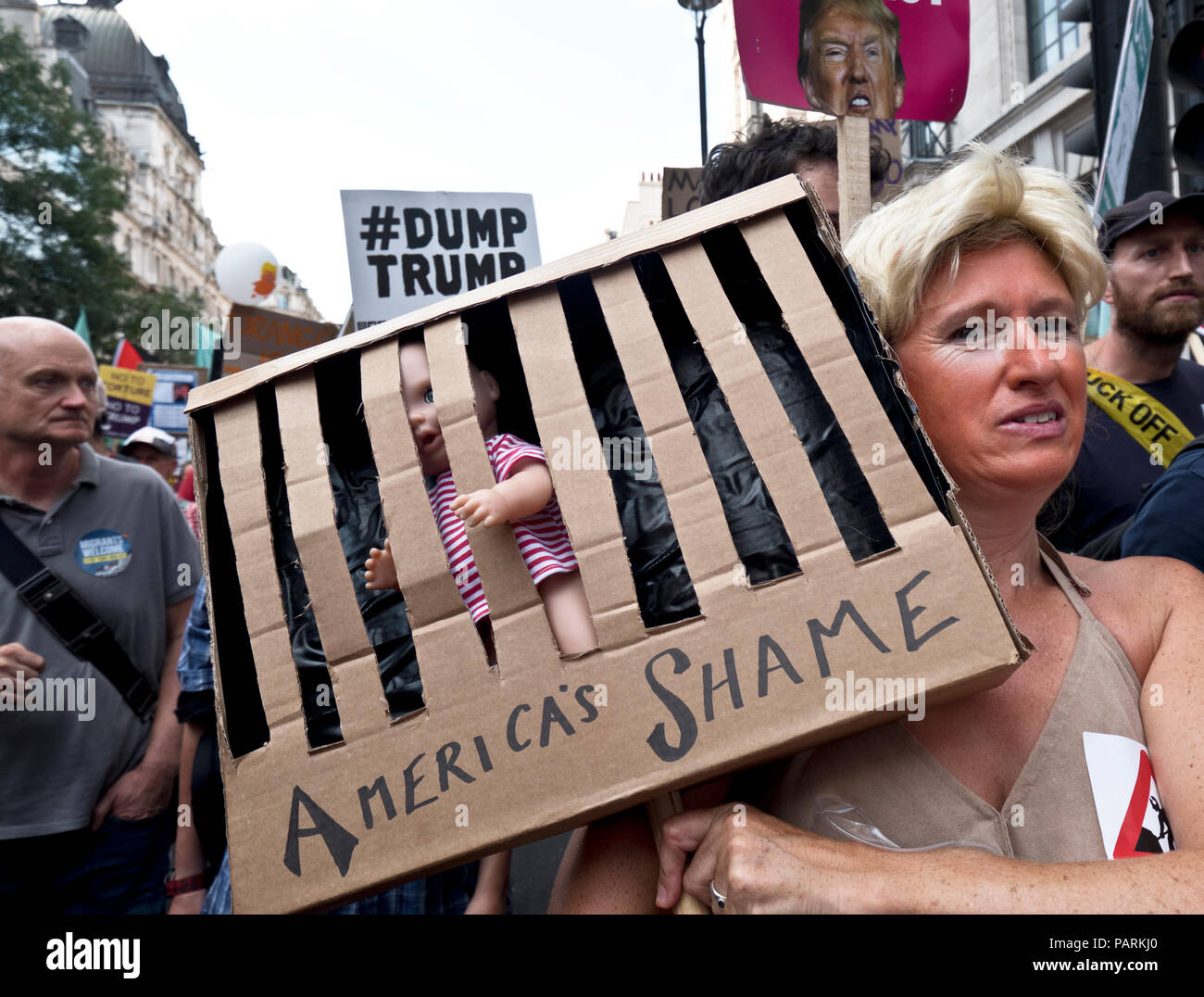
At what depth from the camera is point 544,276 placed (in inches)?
61.3

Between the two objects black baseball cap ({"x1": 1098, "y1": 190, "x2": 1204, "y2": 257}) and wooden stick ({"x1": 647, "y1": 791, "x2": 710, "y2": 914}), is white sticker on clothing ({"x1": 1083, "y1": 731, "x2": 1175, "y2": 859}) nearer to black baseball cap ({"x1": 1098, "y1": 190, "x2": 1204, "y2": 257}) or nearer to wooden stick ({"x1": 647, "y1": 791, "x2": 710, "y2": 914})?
wooden stick ({"x1": 647, "y1": 791, "x2": 710, "y2": 914})

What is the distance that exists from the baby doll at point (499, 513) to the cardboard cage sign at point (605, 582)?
51mm

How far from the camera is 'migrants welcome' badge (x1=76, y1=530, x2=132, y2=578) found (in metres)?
3.37

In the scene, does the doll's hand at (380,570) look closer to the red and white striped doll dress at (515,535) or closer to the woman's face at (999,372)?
the red and white striped doll dress at (515,535)

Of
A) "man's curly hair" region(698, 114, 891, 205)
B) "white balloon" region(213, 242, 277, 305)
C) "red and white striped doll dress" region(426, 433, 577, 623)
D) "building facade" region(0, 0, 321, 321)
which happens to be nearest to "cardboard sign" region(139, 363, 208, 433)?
"white balloon" region(213, 242, 277, 305)

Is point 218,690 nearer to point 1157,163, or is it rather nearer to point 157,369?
point 1157,163

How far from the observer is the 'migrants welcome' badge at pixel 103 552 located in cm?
337

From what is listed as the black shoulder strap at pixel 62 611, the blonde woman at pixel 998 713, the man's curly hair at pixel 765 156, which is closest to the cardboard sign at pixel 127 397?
the black shoulder strap at pixel 62 611

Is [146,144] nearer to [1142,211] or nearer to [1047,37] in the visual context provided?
[1047,37]

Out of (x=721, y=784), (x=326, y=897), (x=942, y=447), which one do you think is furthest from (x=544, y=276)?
(x=326, y=897)

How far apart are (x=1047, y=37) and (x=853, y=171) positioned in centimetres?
1586

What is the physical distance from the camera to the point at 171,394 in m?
17.2
